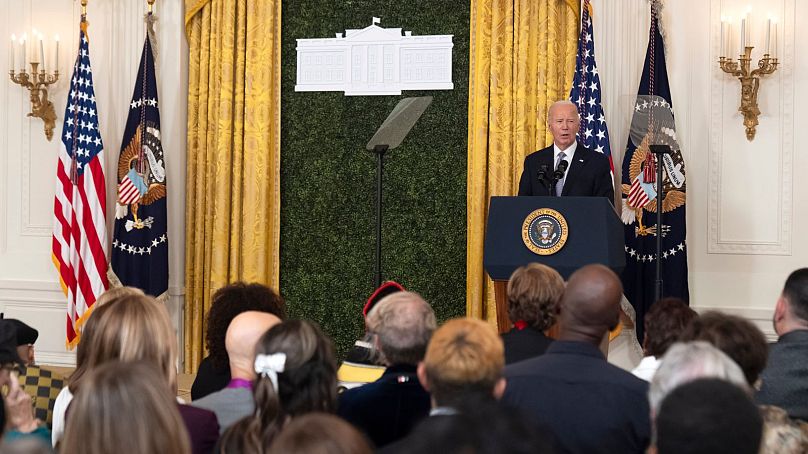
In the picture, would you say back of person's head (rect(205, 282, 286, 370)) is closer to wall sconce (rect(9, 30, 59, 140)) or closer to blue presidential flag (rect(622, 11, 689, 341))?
blue presidential flag (rect(622, 11, 689, 341))

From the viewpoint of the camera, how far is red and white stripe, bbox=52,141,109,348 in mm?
7094

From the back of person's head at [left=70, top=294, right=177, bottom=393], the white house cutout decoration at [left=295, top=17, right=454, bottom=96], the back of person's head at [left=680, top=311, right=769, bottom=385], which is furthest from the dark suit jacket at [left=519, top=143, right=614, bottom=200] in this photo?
the back of person's head at [left=70, top=294, right=177, bottom=393]

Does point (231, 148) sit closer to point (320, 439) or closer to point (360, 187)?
point (360, 187)

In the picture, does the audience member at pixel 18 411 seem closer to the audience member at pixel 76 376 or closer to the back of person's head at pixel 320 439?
the audience member at pixel 76 376

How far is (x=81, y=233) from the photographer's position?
23.4 feet

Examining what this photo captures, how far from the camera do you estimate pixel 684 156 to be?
641 cm

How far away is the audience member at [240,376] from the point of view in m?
2.90

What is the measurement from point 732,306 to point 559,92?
69.6 inches

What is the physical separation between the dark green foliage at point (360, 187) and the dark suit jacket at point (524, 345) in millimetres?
3532

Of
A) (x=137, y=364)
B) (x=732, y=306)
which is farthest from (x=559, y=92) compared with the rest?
(x=137, y=364)

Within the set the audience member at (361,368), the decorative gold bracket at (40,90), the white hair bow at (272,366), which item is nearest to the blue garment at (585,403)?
the white hair bow at (272,366)

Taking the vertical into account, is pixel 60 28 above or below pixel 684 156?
above

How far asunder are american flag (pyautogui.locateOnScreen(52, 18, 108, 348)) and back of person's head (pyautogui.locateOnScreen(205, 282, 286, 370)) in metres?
3.55

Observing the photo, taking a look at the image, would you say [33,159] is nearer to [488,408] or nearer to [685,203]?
[685,203]
